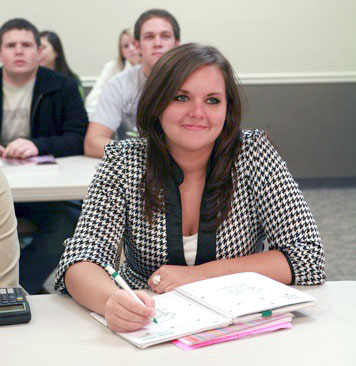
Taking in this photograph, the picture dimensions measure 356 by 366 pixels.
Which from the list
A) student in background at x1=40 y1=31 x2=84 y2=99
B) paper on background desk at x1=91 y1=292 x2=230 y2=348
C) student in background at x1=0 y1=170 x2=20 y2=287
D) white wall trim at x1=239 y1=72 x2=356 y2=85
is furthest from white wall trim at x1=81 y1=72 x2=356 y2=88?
paper on background desk at x1=91 y1=292 x2=230 y2=348

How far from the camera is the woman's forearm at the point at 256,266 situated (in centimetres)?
165

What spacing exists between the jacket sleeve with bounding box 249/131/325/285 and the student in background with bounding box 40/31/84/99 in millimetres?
3797

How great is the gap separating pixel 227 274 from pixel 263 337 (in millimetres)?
360

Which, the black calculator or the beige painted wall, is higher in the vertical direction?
the beige painted wall

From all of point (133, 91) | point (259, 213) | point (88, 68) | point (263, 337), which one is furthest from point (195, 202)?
point (88, 68)

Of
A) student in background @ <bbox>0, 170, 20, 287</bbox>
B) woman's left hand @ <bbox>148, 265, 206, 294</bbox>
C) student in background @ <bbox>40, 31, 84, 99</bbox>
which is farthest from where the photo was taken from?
student in background @ <bbox>40, 31, 84, 99</bbox>

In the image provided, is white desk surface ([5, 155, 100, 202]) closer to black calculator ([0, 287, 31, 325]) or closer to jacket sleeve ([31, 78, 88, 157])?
jacket sleeve ([31, 78, 88, 157])

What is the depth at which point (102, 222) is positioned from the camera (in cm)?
171

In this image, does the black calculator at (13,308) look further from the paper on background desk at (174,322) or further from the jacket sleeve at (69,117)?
the jacket sleeve at (69,117)

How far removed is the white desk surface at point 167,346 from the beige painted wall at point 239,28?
15.1ft

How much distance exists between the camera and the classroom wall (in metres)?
5.77

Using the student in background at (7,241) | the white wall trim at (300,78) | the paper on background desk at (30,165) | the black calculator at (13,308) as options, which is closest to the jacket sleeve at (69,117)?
the paper on background desk at (30,165)

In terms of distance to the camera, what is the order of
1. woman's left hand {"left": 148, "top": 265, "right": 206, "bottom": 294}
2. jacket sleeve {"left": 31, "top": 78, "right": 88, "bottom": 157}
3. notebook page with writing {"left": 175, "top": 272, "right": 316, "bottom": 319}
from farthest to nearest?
1. jacket sleeve {"left": 31, "top": 78, "right": 88, "bottom": 157}
2. woman's left hand {"left": 148, "top": 265, "right": 206, "bottom": 294}
3. notebook page with writing {"left": 175, "top": 272, "right": 316, "bottom": 319}

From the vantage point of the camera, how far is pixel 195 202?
1.82 m
